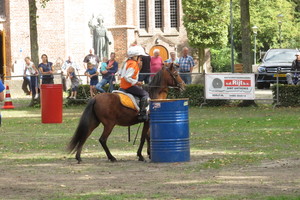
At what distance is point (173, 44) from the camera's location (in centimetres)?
7138

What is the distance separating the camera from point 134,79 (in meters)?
15.0

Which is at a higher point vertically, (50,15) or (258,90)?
(50,15)

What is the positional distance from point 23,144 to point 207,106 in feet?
42.9

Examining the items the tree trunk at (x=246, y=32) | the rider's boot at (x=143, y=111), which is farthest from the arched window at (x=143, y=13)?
the rider's boot at (x=143, y=111)

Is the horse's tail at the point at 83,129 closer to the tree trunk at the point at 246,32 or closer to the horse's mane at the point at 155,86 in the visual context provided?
the horse's mane at the point at 155,86

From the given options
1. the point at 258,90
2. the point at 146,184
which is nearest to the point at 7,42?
the point at 258,90

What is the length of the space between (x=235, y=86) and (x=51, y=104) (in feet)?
25.6

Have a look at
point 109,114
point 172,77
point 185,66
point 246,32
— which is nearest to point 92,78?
point 185,66

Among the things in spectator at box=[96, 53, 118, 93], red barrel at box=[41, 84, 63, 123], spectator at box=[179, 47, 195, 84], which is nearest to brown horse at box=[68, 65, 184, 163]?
red barrel at box=[41, 84, 63, 123]

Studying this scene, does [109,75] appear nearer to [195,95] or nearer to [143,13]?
[195,95]

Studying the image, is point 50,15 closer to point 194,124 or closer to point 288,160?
point 194,124

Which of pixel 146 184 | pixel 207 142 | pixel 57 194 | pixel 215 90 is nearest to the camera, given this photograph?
pixel 57 194

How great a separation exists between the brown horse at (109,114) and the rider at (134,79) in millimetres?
161

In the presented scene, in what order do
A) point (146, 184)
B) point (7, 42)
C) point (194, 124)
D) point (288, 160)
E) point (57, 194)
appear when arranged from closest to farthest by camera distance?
1. point (57, 194)
2. point (146, 184)
3. point (288, 160)
4. point (194, 124)
5. point (7, 42)
